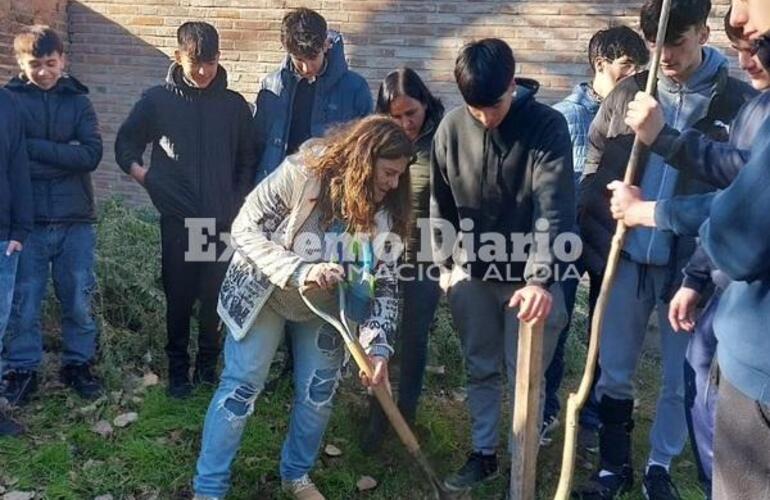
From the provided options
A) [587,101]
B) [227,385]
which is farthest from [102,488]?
[587,101]

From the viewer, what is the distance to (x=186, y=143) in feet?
11.7

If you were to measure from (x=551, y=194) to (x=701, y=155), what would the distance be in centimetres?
67

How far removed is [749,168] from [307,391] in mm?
1883

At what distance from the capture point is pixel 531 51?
18.9 ft

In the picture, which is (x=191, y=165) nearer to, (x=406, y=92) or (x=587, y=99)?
(x=406, y=92)

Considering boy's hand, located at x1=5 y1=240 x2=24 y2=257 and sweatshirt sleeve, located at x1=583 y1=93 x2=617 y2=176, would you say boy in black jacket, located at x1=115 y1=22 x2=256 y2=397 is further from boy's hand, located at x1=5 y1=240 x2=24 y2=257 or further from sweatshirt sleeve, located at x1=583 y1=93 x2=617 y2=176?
sweatshirt sleeve, located at x1=583 y1=93 x2=617 y2=176

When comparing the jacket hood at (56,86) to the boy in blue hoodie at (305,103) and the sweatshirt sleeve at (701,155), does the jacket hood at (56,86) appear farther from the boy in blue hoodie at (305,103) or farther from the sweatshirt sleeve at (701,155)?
the sweatshirt sleeve at (701,155)

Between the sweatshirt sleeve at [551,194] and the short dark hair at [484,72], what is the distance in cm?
28

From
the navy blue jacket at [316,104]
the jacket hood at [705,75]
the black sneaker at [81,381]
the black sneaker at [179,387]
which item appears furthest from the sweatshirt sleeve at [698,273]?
the black sneaker at [81,381]

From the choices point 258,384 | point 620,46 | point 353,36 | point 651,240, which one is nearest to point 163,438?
point 258,384

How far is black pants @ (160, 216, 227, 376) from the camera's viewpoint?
3.64 metres

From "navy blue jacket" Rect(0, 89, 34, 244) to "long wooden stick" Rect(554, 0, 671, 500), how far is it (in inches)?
96.9

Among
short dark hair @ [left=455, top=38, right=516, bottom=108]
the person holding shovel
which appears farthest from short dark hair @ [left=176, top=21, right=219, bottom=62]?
short dark hair @ [left=455, top=38, right=516, bottom=108]

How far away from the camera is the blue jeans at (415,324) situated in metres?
3.31
